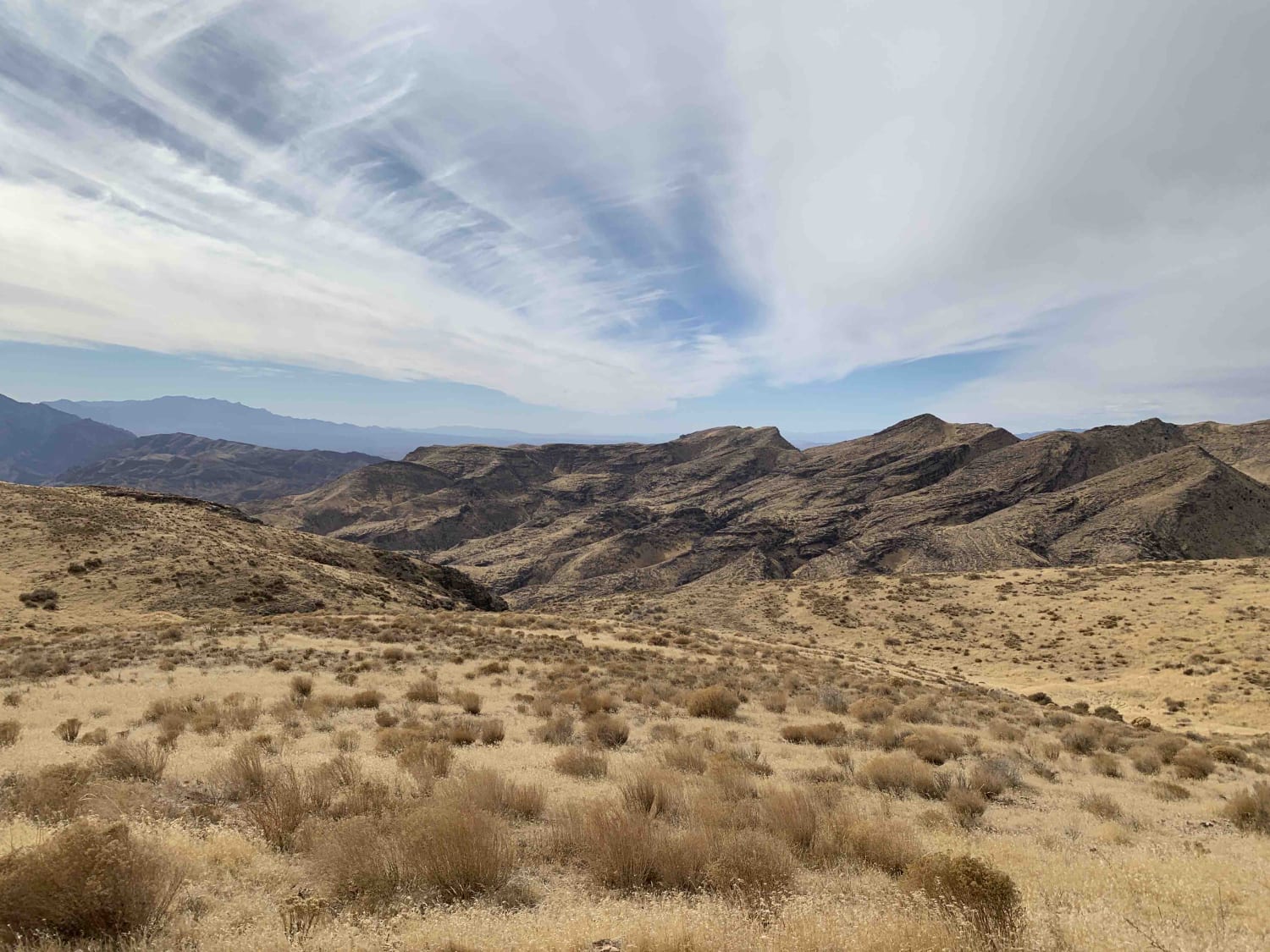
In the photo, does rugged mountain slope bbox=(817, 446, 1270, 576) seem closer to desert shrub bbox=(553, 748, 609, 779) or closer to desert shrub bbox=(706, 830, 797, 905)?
desert shrub bbox=(553, 748, 609, 779)

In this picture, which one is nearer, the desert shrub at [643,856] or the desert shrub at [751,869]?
the desert shrub at [751,869]

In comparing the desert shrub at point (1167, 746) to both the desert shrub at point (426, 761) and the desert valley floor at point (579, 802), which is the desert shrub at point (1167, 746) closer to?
the desert valley floor at point (579, 802)

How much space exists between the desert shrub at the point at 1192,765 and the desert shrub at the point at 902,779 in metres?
6.00

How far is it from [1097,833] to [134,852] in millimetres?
10192

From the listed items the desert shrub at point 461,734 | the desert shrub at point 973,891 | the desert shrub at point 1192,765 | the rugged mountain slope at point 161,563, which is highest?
the desert shrub at point 973,891

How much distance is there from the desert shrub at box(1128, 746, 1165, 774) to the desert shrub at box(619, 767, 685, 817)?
33.1 ft

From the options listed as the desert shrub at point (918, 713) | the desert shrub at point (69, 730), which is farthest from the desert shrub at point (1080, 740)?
the desert shrub at point (69, 730)

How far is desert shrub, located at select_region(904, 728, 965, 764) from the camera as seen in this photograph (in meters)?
10.2

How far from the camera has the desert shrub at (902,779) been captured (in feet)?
27.1

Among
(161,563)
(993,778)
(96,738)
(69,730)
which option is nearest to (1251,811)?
(993,778)

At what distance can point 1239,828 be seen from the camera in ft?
25.7

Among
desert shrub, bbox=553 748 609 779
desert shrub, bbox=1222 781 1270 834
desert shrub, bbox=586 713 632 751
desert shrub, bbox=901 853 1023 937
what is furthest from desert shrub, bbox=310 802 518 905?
desert shrub, bbox=1222 781 1270 834

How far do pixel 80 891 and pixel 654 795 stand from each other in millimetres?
5012

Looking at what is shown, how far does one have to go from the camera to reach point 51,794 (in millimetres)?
5559
